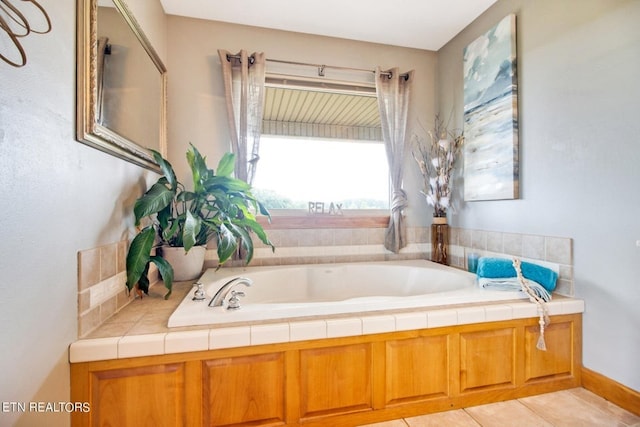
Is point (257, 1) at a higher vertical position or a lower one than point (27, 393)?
higher

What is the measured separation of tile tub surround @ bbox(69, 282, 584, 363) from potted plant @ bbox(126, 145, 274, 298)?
0.74 feet

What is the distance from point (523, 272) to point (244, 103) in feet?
7.29

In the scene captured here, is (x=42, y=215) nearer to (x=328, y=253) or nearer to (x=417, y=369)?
(x=417, y=369)

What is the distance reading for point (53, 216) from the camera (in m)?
0.96

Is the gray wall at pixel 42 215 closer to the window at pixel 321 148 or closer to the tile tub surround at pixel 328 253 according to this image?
the tile tub surround at pixel 328 253

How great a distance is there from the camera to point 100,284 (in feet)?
→ 4.09

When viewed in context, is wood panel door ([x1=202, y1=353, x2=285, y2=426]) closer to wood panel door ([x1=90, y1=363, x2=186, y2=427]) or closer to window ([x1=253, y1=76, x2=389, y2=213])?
wood panel door ([x1=90, y1=363, x2=186, y2=427])

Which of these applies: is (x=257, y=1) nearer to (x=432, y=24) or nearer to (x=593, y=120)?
(x=432, y=24)

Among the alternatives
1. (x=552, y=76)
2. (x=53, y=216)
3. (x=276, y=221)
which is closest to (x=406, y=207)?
(x=276, y=221)

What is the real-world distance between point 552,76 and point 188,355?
2.37m

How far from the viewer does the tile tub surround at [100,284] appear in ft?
3.66

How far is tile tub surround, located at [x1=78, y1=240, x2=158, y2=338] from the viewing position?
1115 mm

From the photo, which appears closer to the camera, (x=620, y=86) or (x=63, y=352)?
(x=63, y=352)

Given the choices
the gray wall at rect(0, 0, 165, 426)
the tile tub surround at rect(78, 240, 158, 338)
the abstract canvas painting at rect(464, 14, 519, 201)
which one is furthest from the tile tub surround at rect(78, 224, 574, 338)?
the abstract canvas painting at rect(464, 14, 519, 201)
